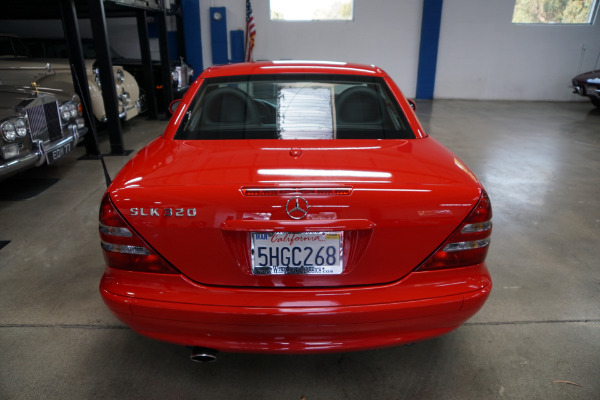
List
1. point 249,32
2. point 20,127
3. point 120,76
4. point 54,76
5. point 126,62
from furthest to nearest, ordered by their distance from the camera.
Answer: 1. point 249,32
2. point 126,62
3. point 120,76
4. point 54,76
5. point 20,127

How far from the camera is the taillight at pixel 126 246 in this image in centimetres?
138

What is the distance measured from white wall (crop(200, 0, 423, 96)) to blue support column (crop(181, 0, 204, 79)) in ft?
0.51

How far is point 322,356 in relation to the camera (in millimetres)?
1865

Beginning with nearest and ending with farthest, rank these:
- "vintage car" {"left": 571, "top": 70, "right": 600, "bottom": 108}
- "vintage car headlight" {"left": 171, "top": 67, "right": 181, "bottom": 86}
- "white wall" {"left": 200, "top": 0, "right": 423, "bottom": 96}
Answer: "vintage car headlight" {"left": 171, "top": 67, "right": 181, "bottom": 86} < "vintage car" {"left": 571, "top": 70, "right": 600, "bottom": 108} < "white wall" {"left": 200, "top": 0, "right": 423, "bottom": 96}

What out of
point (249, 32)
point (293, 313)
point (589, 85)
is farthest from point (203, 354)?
point (249, 32)

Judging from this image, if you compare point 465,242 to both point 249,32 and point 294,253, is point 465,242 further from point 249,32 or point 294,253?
point 249,32

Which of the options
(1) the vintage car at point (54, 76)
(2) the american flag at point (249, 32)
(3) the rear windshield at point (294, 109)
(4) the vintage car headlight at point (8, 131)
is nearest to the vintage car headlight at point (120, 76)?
(1) the vintage car at point (54, 76)

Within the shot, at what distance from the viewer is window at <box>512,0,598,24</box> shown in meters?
11.0

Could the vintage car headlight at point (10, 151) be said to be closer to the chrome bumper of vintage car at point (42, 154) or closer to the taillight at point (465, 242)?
the chrome bumper of vintage car at point (42, 154)

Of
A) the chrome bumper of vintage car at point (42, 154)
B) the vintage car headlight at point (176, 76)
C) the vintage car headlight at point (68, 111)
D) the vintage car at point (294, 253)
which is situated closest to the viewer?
the vintage car at point (294, 253)

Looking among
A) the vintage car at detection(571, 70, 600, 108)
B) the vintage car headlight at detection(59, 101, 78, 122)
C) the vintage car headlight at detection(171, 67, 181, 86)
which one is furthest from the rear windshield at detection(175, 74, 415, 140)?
the vintage car at detection(571, 70, 600, 108)

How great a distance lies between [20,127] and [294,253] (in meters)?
3.60

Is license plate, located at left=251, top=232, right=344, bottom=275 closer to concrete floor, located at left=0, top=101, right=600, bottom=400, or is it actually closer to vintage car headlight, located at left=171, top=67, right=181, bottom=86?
concrete floor, located at left=0, top=101, right=600, bottom=400

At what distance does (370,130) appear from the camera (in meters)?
1.96
